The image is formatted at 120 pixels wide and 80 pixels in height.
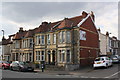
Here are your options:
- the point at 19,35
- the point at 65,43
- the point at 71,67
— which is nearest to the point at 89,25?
the point at 65,43

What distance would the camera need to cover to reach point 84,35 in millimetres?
26703

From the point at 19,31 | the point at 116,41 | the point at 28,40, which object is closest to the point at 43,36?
the point at 28,40

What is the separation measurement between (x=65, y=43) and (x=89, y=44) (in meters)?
5.86

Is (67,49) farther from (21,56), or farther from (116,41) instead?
(116,41)

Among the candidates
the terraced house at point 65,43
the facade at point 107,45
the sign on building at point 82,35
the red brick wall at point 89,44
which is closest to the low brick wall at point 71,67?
the terraced house at point 65,43

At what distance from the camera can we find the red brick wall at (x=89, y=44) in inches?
1026

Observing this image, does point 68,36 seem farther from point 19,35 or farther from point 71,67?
point 19,35

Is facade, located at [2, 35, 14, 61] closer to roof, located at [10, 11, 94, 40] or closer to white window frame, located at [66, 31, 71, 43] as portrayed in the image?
roof, located at [10, 11, 94, 40]

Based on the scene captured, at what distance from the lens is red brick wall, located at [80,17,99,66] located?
85.5 feet

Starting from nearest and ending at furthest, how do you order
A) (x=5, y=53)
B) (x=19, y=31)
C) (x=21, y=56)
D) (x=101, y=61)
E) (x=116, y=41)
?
1. (x=101, y=61)
2. (x=21, y=56)
3. (x=19, y=31)
4. (x=5, y=53)
5. (x=116, y=41)

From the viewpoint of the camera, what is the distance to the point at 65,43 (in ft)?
82.5

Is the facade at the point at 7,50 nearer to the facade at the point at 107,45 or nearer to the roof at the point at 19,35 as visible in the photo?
the roof at the point at 19,35

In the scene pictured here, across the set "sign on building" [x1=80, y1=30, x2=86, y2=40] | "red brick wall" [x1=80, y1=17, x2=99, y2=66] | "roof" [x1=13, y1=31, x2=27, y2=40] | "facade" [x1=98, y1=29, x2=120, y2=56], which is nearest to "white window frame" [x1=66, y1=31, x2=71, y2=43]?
"sign on building" [x1=80, y1=30, x2=86, y2=40]

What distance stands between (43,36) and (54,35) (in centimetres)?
300
